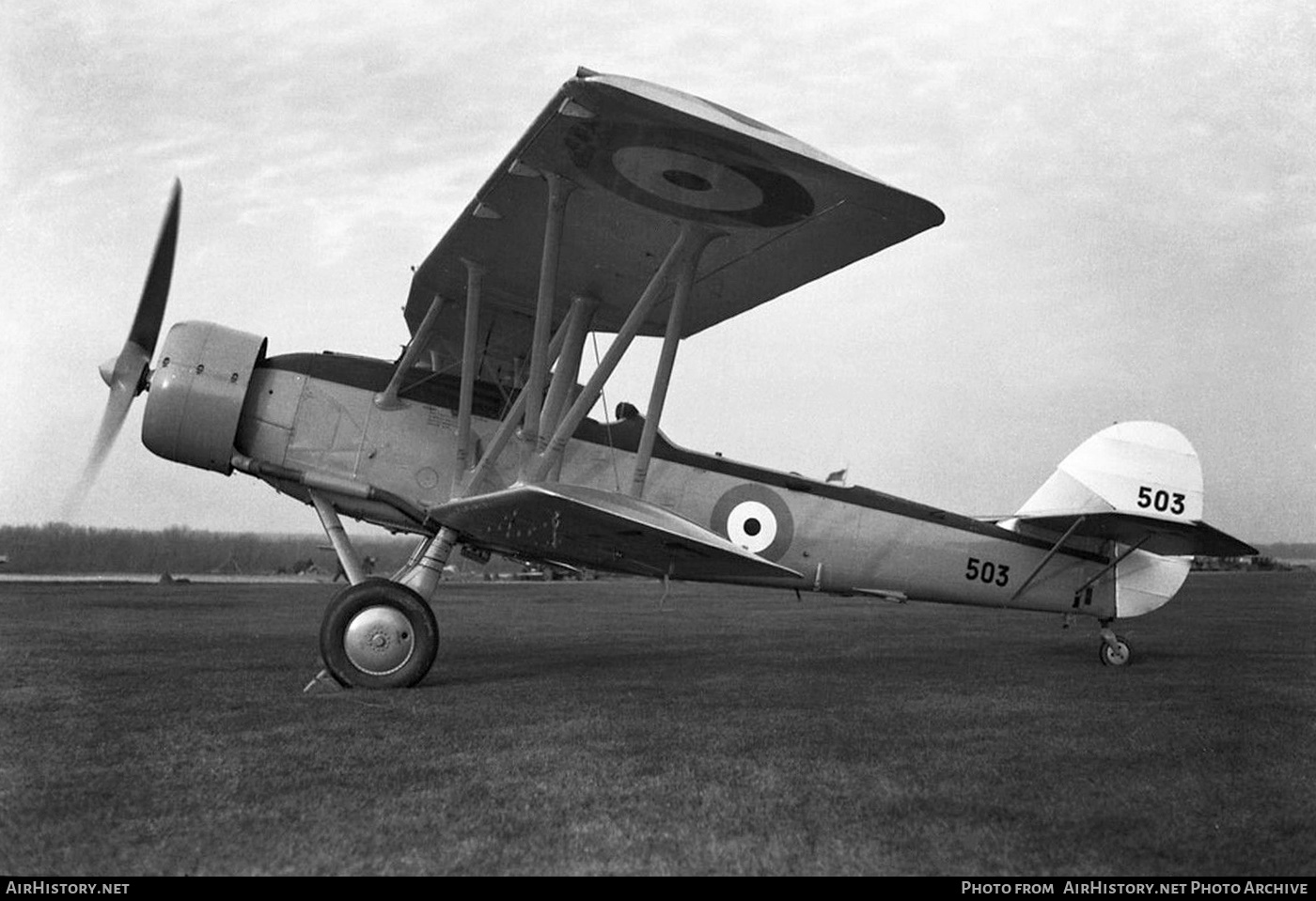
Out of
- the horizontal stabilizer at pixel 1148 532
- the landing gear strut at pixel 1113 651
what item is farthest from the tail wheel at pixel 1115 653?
the horizontal stabilizer at pixel 1148 532

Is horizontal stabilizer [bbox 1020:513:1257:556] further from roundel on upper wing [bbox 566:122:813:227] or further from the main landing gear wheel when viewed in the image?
the main landing gear wheel

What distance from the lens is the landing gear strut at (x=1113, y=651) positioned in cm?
840

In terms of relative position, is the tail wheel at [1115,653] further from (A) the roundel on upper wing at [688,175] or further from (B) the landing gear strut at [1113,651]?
(A) the roundel on upper wing at [688,175]

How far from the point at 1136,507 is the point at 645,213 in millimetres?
4925

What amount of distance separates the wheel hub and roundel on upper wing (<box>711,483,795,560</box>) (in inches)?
97.0

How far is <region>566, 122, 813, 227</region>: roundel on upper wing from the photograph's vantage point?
525 cm

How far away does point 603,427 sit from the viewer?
7352mm

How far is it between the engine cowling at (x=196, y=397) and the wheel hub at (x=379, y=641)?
62.7 inches

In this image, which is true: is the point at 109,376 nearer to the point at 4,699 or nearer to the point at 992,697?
the point at 4,699

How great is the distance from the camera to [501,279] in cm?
730

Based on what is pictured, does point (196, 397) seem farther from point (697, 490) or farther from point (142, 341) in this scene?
point (697, 490)

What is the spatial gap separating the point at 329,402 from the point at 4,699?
259cm

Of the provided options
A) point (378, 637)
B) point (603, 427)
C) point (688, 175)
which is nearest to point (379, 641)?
point (378, 637)

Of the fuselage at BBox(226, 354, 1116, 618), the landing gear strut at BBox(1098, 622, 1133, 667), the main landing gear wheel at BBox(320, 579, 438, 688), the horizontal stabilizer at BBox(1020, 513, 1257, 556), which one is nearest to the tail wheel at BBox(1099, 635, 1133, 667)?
the landing gear strut at BBox(1098, 622, 1133, 667)
